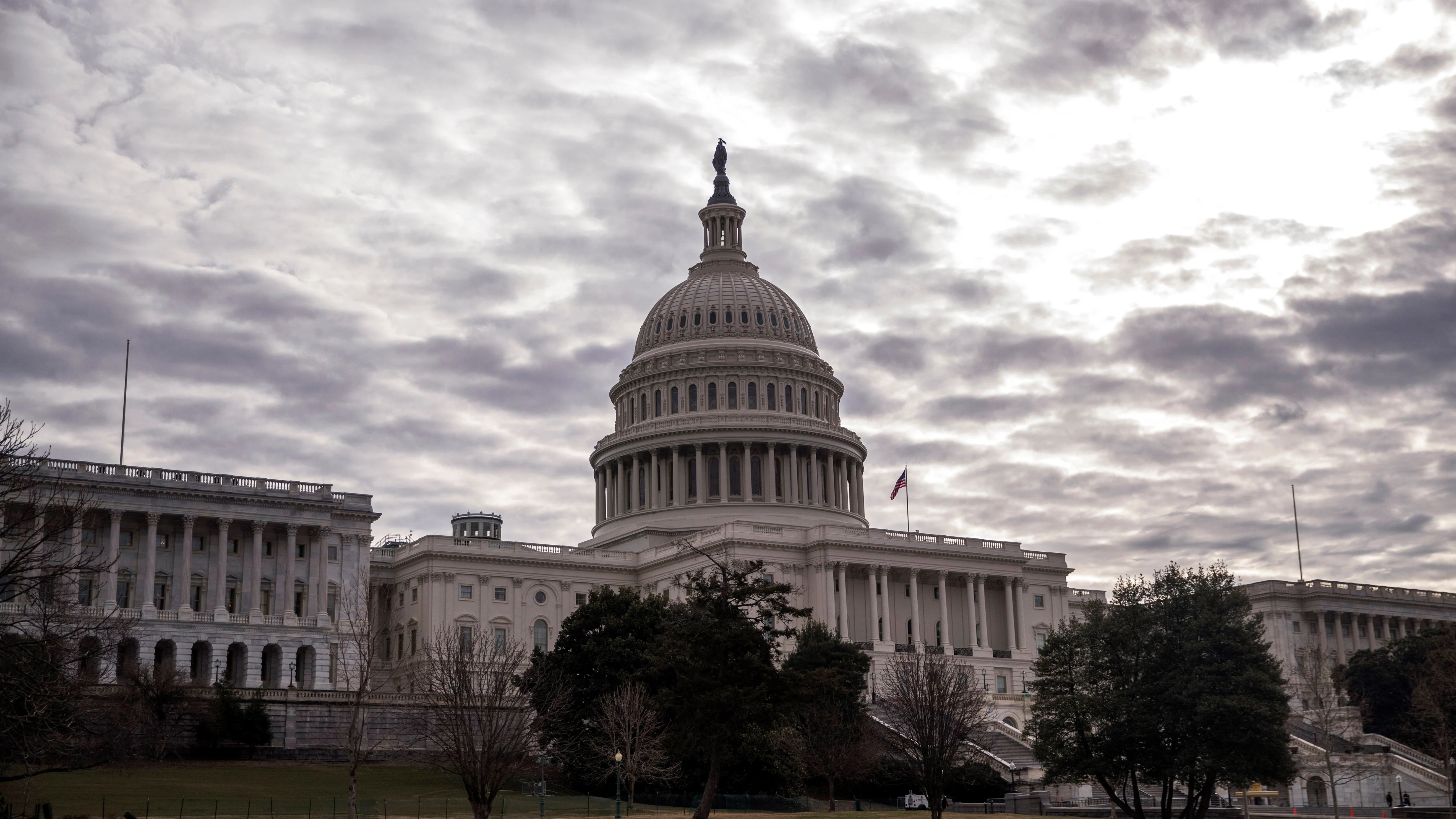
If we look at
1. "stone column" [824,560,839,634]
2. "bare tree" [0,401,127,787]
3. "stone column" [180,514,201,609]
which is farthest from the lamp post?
"stone column" [824,560,839,634]

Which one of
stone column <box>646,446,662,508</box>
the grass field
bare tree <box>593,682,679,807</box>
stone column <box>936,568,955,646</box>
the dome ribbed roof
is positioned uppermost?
the dome ribbed roof

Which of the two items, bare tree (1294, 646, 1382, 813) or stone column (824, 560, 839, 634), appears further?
stone column (824, 560, 839, 634)

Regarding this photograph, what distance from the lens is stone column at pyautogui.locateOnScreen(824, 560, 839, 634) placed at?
117688 millimetres

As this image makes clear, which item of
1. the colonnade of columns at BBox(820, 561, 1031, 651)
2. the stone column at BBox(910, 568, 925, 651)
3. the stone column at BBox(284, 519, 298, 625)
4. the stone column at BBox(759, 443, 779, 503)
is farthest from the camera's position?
the stone column at BBox(759, 443, 779, 503)

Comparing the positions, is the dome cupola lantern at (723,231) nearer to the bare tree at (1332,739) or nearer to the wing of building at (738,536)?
the wing of building at (738,536)

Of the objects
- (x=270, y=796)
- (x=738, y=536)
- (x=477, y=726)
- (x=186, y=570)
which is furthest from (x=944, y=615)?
(x=270, y=796)

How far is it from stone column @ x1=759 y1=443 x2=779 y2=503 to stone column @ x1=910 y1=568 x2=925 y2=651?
64.3ft

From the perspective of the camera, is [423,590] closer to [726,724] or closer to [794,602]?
[794,602]

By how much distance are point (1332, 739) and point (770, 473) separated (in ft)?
185

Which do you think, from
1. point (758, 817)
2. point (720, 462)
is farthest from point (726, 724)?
point (720, 462)

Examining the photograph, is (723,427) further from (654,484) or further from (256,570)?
(256,570)

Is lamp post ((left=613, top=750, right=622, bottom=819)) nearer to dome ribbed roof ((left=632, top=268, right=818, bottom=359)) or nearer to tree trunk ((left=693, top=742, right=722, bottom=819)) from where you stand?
tree trunk ((left=693, top=742, right=722, bottom=819))

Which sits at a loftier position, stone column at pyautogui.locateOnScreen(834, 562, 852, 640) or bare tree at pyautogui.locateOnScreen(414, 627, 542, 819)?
stone column at pyautogui.locateOnScreen(834, 562, 852, 640)

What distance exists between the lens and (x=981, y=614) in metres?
126
